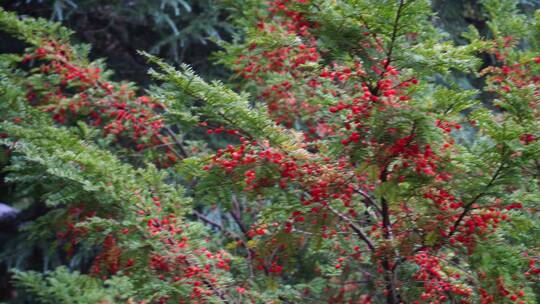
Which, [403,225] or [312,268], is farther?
[312,268]

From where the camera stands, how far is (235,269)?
3193 mm

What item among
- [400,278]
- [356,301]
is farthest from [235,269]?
[400,278]

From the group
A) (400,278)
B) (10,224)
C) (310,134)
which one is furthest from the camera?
(10,224)

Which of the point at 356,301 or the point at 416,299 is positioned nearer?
the point at 416,299

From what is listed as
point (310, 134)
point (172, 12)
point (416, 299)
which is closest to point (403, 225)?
point (416, 299)

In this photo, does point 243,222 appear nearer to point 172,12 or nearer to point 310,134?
point 310,134

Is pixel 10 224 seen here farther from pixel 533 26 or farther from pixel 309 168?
pixel 533 26

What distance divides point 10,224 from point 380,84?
4.06 metres

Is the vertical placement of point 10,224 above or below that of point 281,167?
below

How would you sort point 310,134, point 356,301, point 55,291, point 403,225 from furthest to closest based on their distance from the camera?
1. point 310,134
2. point 356,301
3. point 403,225
4. point 55,291

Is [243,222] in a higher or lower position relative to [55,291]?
higher

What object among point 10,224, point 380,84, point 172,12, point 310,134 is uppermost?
point 172,12

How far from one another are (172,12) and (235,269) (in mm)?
2953

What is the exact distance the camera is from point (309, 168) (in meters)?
2.27
